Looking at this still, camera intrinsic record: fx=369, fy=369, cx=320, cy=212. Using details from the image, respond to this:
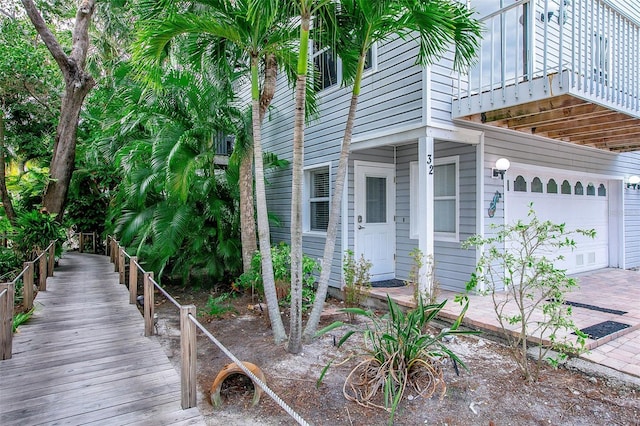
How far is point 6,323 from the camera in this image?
11.9 ft

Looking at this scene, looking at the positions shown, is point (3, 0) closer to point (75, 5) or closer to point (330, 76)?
point (75, 5)

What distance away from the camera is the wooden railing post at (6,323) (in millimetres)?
3590

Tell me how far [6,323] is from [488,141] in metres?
6.36

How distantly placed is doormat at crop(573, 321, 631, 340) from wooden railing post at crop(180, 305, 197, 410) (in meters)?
3.85

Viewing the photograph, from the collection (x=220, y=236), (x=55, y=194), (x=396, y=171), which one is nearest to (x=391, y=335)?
(x=396, y=171)

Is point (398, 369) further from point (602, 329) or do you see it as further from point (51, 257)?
point (51, 257)

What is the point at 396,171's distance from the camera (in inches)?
267

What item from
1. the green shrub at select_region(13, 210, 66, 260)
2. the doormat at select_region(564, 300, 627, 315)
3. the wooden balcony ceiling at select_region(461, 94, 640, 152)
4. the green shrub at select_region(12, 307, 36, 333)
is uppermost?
the wooden balcony ceiling at select_region(461, 94, 640, 152)

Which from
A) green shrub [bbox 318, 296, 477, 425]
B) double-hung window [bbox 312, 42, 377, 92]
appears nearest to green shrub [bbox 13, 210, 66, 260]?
double-hung window [bbox 312, 42, 377, 92]

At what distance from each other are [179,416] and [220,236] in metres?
4.56

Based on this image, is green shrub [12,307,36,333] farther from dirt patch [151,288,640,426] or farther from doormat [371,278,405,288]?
doormat [371,278,405,288]

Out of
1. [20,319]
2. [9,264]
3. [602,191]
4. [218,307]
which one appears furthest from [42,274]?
[602,191]

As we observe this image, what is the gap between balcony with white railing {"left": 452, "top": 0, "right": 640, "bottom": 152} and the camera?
4.22 m

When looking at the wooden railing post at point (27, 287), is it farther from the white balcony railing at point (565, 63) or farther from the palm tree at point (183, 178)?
the white balcony railing at point (565, 63)
